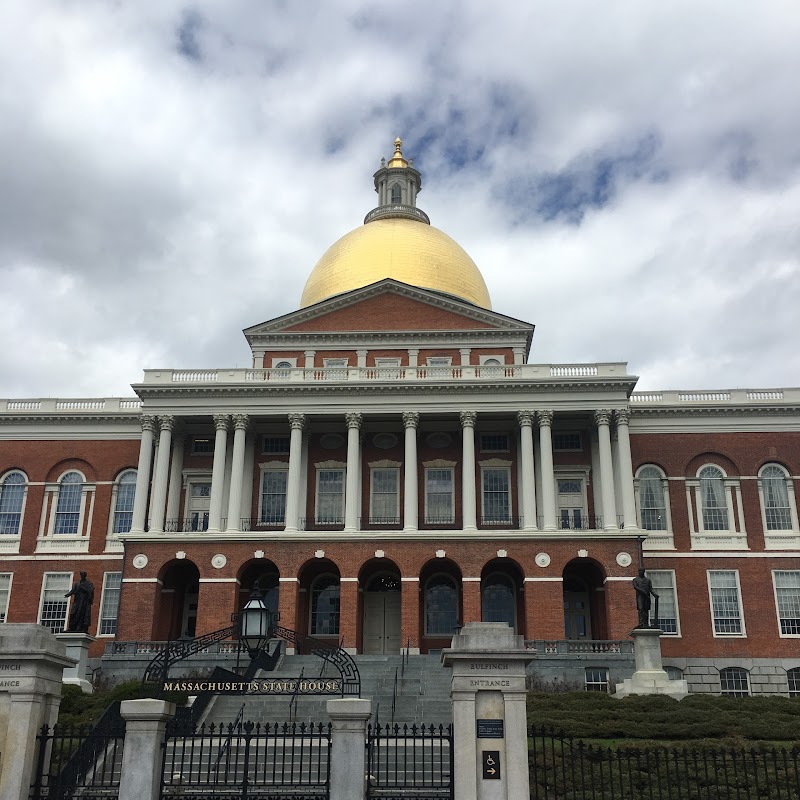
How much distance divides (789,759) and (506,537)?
2469cm

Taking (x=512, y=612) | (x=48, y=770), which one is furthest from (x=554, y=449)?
(x=48, y=770)

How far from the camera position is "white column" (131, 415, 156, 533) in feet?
153

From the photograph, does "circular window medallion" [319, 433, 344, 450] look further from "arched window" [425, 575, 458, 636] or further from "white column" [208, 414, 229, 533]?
"arched window" [425, 575, 458, 636]

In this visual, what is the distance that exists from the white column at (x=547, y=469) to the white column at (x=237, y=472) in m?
14.3

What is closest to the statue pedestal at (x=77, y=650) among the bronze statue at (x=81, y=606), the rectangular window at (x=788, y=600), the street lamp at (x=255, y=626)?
the bronze statue at (x=81, y=606)

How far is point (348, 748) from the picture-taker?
14906mm

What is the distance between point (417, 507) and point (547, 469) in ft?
21.5

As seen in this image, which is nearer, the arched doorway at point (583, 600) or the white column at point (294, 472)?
the white column at point (294, 472)

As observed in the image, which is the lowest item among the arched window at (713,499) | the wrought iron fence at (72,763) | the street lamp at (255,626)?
the wrought iron fence at (72,763)

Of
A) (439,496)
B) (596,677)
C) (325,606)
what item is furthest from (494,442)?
(596,677)

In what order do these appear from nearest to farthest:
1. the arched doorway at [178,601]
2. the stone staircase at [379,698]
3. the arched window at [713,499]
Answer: the stone staircase at [379,698] < the arched doorway at [178,601] < the arched window at [713,499]

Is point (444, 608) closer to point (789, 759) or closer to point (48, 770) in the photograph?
point (789, 759)

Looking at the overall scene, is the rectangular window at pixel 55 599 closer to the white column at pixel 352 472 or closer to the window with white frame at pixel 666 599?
the white column at pixel 352 472

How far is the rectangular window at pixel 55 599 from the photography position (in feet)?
160
